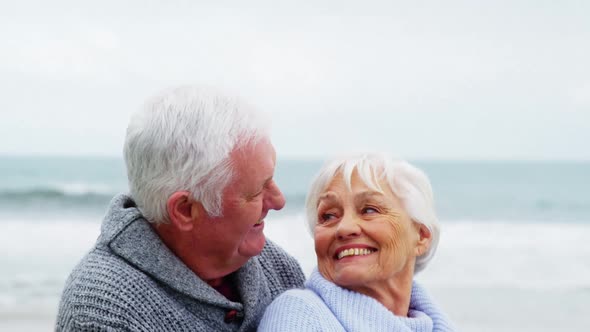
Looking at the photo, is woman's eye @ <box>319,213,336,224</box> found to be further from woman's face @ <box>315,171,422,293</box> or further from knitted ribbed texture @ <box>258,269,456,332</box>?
knitted ribbed texture @ <box>258,269,456,332</box>

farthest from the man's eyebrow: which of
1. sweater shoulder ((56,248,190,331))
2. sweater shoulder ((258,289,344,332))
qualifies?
sweater shoulder ((56,248,190,331))

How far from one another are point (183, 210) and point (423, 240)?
834 mm

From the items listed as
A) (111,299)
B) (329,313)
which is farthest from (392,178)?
(111,299)

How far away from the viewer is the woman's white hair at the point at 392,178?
2.64 m

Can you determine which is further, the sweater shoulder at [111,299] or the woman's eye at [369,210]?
the woman's eye at [369,210]

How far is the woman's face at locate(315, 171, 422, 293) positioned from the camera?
8.50 ft

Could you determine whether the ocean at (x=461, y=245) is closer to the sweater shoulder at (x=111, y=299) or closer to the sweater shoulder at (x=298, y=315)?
the sweater shoulder at (x=298, y=315)

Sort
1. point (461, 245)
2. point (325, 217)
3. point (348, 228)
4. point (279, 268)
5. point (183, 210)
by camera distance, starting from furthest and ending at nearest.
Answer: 1. point (461, 245)
2. point (279, 268)
3. point (325, 217)
4. point (348, 228)
5. point (183, 210)

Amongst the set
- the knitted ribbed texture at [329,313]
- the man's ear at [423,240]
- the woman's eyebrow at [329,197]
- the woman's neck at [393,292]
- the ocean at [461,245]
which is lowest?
the knitted ribbed texture at [329,313]

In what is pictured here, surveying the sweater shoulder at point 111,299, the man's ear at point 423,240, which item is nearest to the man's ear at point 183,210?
the sweater shoulder at point 111,299

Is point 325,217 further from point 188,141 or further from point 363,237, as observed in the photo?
→ point 188,141

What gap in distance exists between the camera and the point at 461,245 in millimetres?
13102

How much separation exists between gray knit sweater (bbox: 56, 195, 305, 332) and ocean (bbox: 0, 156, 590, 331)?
5.25 m

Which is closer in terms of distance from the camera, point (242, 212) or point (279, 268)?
point (242, 212)
